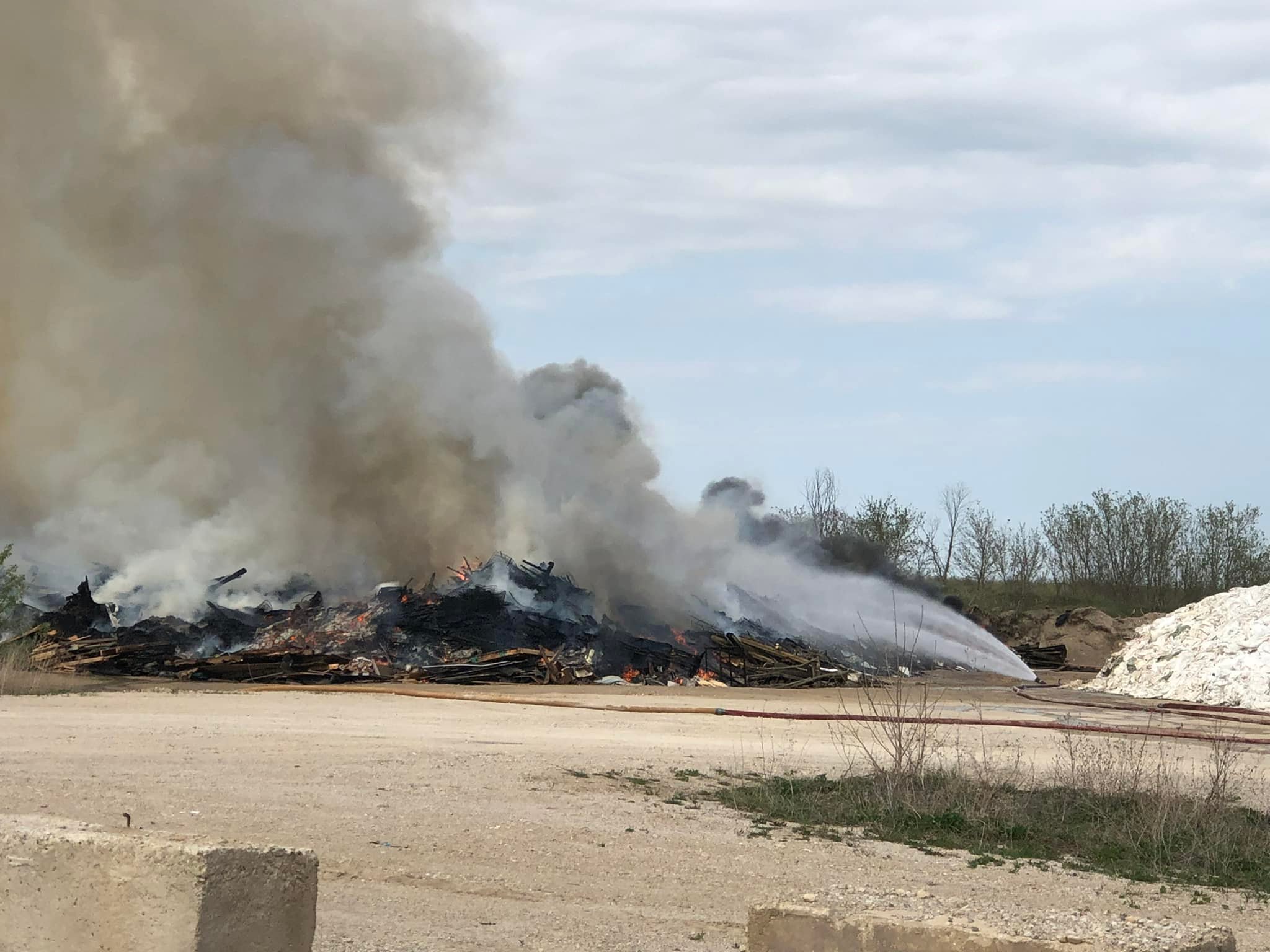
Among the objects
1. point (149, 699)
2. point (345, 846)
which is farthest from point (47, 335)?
point (345, 846)

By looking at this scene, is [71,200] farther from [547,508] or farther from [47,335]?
[547,508]

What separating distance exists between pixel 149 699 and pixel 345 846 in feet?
42.8

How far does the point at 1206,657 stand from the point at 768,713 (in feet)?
41.8

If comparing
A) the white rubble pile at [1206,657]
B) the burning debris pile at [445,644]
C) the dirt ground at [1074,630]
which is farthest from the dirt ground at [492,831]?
the dirt ground at [1074,630]

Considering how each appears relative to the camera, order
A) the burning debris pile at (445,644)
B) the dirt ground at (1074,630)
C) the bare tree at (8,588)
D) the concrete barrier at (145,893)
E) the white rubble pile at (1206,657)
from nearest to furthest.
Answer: the concrete barrier at (145,893)
the bare tree at (8,588)
the burning debris pile at (445,644)
the white rubble pile at (1206,657)
the dirt ground at (1074,630)

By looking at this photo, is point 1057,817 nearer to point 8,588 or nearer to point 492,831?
point 492,831

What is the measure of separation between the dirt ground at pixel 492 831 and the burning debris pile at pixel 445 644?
10297 mm

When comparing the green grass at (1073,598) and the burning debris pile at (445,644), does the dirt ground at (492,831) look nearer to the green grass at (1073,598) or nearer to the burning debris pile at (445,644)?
the burning debris pile at (445,644)

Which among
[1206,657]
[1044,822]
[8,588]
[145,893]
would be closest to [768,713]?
[1044,822]

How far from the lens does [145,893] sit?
467 cm

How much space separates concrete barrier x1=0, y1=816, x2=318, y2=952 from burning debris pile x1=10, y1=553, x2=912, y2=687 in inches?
856

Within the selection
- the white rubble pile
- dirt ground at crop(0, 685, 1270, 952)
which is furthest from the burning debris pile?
dirt ground at crop(0, 685, 1270, 952)

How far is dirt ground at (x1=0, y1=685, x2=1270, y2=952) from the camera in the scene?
794cm

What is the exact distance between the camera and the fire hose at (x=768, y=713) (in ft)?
63.2
